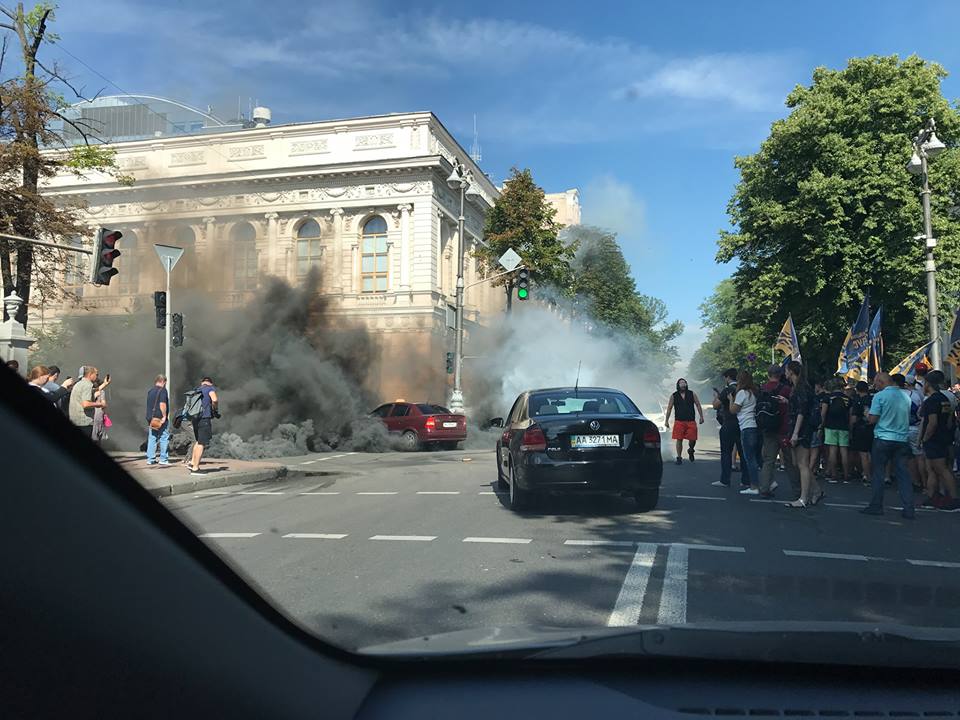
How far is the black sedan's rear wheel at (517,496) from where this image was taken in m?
9.25

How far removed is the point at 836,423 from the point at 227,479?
10.2m

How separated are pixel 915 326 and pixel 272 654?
31466 millimetres

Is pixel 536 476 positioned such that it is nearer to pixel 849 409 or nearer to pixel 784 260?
pixel 849 409

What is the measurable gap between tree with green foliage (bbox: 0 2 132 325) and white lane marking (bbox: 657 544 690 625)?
15773 millimetres

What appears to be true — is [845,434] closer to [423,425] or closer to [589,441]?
[589,441]

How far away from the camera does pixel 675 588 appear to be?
5.53 metres

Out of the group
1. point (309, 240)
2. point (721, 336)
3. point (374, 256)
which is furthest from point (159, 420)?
point (721, 336)

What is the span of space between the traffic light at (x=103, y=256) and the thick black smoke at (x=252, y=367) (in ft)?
28.8

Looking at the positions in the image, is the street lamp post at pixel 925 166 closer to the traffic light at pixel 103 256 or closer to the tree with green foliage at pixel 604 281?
the traffic light at pixel 103 256

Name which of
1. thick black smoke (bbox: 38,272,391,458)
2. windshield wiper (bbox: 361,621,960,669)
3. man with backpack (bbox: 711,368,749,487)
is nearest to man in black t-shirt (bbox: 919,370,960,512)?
man with backpack (bbox: 711,368,749,487)

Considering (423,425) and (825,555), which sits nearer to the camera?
(825,555)

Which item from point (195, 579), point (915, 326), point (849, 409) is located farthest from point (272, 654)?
point (915, 326)

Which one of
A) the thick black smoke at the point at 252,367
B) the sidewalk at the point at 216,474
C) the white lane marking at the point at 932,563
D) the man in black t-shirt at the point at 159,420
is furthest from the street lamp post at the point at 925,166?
the man in black t-shirt at the point at 159,420

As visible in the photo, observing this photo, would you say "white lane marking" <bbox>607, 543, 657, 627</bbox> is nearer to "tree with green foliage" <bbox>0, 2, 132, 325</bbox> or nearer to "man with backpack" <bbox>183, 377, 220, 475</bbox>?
"man with backpack" <bbox>183, 377, 220, 475</bbox>
